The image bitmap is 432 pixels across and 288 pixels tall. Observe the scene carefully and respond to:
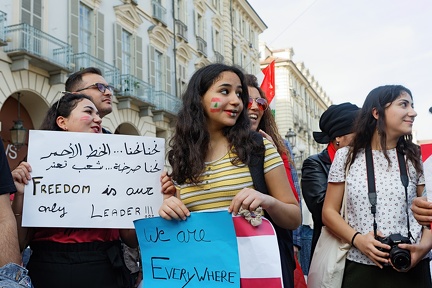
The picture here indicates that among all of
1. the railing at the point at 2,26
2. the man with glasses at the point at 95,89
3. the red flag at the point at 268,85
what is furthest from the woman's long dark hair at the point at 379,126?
the railing at the point at 2,26

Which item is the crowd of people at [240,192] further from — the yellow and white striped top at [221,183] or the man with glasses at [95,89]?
the man with glasses at [95,89]

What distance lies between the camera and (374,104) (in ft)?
9.86

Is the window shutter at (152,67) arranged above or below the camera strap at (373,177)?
above

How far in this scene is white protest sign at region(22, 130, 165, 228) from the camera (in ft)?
8.45

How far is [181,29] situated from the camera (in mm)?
23781

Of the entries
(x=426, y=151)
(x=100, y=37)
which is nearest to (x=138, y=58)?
(x=100, y=37)

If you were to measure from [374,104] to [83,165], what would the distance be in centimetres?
169

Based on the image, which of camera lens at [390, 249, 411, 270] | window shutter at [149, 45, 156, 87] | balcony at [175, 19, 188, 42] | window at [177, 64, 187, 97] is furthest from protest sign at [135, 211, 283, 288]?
balcony at [175, 19, 188, 42]

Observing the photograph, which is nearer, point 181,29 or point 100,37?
point 100,37

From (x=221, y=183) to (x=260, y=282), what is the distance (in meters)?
0.46

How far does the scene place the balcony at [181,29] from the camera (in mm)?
23438

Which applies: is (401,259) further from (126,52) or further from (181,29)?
(181,29)

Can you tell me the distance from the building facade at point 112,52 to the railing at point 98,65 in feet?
0.11

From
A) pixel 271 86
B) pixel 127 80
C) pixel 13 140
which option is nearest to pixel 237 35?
pixel 127 80
